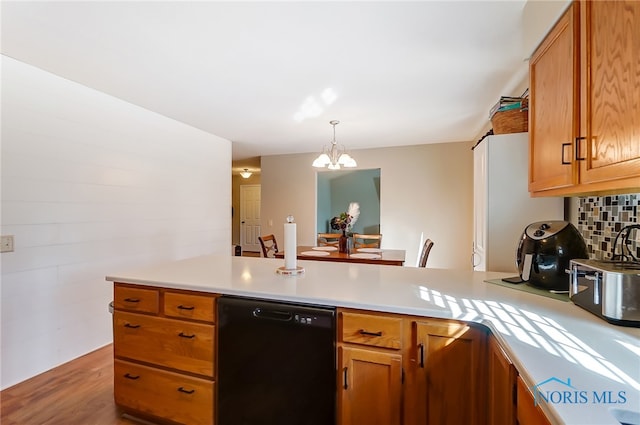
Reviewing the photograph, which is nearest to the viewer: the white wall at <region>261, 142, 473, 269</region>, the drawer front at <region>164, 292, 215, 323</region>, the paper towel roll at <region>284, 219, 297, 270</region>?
the drawer front at <region>164, 292, 215, 323</region>

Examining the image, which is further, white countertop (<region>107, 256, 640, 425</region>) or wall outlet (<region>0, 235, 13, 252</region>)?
wall outlet (<region>0, 235, 13, 252</region>)

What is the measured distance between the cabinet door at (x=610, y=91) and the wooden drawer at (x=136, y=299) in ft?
6.65

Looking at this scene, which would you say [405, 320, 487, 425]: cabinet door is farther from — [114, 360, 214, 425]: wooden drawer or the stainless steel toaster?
[114, 360, 214, 425]: wooden drawer

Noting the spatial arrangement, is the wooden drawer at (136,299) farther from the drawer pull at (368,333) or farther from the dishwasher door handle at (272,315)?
the drawer pull at (368,333)

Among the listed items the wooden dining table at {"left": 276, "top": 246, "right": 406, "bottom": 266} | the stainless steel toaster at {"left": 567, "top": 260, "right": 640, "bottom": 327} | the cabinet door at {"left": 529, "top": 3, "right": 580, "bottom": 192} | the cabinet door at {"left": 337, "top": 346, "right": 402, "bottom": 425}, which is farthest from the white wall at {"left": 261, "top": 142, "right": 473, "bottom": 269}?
the cabinet door at {"left": 337, "top": 346, "right": 402, "bottom": 425}

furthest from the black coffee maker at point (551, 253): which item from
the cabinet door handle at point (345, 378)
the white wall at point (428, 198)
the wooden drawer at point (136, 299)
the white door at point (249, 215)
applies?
the white door at point (249, 215)

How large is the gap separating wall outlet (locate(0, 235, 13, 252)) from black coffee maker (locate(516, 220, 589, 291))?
10.8ft

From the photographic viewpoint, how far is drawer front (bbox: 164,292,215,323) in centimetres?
156

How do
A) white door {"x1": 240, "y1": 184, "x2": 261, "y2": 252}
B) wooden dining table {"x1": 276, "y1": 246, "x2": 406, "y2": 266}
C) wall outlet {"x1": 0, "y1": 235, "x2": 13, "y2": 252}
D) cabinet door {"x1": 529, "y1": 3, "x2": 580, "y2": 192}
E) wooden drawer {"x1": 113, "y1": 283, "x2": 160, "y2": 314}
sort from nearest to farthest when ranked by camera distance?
cabinet door {"x1": 529, "y1": 3, "x2": 580, "y2": 192} < wooden drawer {"x1": 113, "y1": 283, "x2": 160, "y2": 314} < wall outlet {"x1": 0, "y1": 235, "x2": 13, "y2": 252} < wooden dining table {"x1": 276, "y1": 246, "x2": 406, "y2": 266} < white door {"x1": 240, "y1": 184, "x2": 261, "y2": 252}

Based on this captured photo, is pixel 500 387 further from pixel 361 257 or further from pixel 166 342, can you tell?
pixel 361 257

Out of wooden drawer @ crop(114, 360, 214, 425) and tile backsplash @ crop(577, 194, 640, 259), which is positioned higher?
tile backsplash @ crop(577, 194, 640, 259)

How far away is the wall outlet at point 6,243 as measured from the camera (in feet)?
7.00

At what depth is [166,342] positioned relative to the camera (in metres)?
1.66

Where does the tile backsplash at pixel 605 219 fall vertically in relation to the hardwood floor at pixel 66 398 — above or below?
above
